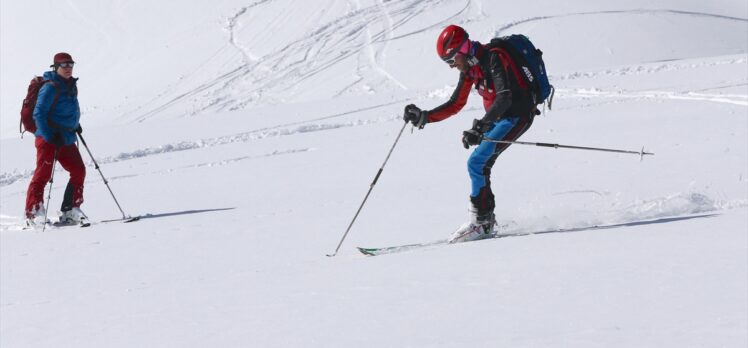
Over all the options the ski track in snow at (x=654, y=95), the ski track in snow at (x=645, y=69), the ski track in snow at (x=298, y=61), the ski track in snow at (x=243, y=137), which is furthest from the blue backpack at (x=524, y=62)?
the ski track in snow at (x=298, y=61)

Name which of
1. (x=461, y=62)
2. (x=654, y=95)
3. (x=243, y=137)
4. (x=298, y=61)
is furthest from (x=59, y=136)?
(x=298, y=61)

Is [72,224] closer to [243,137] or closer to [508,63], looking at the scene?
[508,63]

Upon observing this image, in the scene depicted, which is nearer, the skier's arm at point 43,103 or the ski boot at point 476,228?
the ski boot at point 476,228

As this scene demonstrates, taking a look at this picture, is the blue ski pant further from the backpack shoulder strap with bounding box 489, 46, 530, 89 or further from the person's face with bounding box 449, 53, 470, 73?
the person's face with bounding box 449, 53, 470, 73

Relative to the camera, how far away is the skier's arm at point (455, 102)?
6531 mm

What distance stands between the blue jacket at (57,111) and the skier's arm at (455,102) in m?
4.49

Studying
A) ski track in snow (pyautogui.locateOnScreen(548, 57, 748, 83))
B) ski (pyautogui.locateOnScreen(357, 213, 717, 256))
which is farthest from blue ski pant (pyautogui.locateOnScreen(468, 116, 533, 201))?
ski track in snow (pyautogui.locateOnScreen(548, 57, 748, 83))

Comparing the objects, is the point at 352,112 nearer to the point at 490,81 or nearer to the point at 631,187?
the point at 631,187

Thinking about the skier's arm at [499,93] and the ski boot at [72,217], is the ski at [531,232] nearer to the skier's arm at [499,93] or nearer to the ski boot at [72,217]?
the skier's arm at [499,93]

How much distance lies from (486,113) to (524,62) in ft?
1.54

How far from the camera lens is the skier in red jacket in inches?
240

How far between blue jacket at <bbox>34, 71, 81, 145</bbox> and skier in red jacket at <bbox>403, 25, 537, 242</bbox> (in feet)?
15.0

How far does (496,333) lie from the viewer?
3.24m

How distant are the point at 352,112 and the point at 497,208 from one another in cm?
1035
